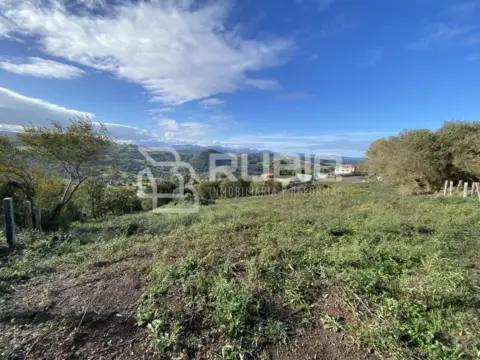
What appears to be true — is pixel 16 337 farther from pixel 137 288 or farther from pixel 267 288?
pixel 267 288

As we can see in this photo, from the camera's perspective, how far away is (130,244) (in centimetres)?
479

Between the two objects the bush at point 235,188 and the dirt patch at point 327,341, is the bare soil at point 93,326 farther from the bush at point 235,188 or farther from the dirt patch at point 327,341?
the bush at point 235,188

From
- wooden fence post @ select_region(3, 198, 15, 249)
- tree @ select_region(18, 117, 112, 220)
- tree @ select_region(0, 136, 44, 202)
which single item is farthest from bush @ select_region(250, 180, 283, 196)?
wooden fence post @ select_region(3, 198, 15, 249)

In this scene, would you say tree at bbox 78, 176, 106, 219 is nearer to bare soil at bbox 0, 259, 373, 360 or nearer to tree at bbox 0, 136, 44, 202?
tree at bbox 0, 136, 44, 202

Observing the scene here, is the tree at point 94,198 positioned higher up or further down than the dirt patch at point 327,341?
further down

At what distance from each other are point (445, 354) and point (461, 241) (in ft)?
11.7

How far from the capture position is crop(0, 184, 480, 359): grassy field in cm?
195

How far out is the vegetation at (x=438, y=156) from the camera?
40.1ft

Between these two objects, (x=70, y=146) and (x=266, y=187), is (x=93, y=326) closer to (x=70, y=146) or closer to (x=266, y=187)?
(x=70, y=146)

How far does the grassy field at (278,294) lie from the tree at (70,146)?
8.27 meters

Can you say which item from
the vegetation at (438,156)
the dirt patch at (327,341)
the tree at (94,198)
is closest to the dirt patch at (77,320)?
the dirt patch at (327,341)

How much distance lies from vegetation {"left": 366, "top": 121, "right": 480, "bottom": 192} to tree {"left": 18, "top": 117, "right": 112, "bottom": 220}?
680 inches

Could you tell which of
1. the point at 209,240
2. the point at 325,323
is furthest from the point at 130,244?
the point at 325,323

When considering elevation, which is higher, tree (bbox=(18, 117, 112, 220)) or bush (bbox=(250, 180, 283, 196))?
tree (bbox=(18, 117, 112, 220))
